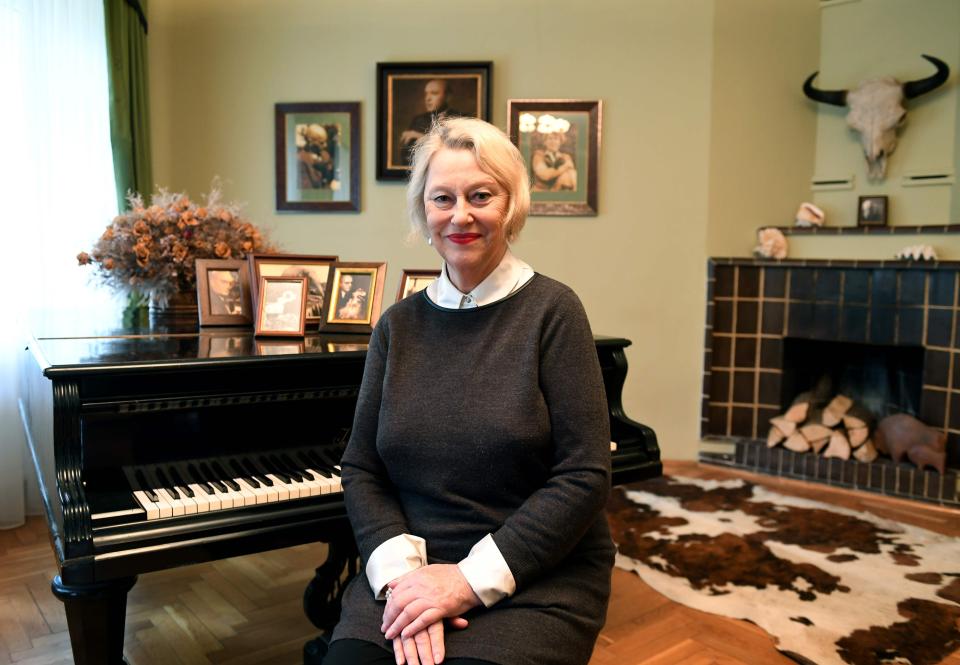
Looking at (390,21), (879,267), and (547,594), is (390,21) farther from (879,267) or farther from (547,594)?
(547,594)

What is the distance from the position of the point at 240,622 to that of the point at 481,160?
1.90 metres

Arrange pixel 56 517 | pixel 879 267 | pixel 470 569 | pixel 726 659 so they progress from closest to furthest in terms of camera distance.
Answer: pixel 470 569, pixel 56 517, pixel 726 659, pixel 879 267

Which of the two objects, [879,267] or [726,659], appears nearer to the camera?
[726,659]

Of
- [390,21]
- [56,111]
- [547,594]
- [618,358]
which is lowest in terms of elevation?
[547,594]

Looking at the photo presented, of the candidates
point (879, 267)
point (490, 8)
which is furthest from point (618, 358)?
point (490, 8)

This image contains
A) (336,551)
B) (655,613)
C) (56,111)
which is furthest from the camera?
(56,111)

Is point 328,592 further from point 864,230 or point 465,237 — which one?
point 864,230

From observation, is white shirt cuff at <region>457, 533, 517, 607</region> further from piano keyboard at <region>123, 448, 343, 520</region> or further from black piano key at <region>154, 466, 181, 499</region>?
black piano key at <region>154, 466, 181, 499</region>

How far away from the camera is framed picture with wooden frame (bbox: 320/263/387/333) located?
219 cm

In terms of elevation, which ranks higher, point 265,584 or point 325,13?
point 325,13

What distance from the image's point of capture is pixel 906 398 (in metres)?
4.25

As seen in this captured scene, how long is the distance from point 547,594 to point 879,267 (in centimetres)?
351

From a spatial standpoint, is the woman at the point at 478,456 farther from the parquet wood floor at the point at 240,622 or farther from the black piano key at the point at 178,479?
the parquet wood floor at the point at 240,622

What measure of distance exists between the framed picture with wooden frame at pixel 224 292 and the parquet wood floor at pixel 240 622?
101 centimetres
